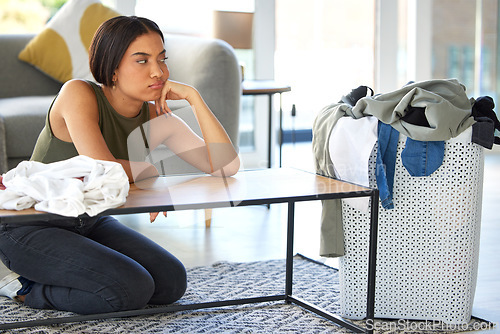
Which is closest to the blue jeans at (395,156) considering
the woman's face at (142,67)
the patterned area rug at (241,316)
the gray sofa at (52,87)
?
the patterned area rug at (241,316)

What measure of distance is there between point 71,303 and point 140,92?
592 mm

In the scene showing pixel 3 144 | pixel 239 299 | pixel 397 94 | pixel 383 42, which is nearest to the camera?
pixel 397 94

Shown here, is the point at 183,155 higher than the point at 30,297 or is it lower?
higher

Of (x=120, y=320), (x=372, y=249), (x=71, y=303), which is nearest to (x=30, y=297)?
(x=71, y=303)

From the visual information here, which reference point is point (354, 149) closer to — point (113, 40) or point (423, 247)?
point (423, 247)

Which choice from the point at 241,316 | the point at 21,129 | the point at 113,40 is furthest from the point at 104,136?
the point at 21,129

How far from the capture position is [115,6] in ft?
13.4

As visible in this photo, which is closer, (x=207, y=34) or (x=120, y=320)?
(x=120, y=320)

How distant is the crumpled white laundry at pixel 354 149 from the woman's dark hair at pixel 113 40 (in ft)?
1.88

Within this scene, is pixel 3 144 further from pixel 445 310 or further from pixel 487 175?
pixel 487 175

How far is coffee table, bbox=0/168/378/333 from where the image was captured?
1.45 m

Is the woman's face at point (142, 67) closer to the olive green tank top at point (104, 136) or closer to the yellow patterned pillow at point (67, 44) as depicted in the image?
the olive green tank top at point (104, 136)

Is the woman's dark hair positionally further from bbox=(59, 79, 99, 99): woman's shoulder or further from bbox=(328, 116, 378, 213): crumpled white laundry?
bbox=(328, 116, 378, 213): crumpled white laundry

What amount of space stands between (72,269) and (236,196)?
0.54 m
